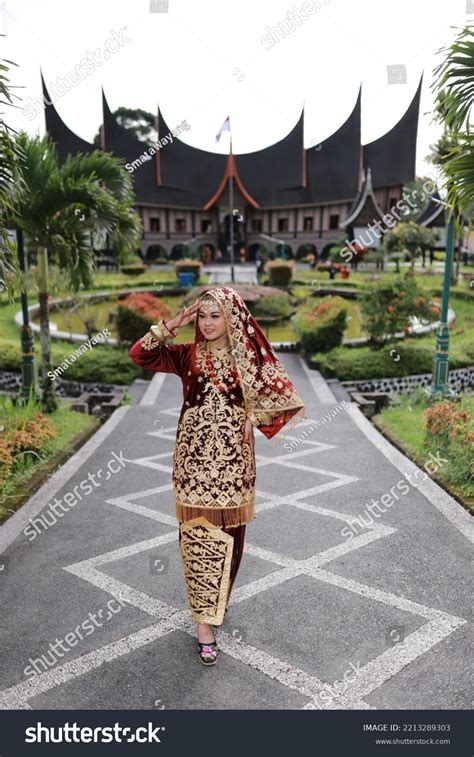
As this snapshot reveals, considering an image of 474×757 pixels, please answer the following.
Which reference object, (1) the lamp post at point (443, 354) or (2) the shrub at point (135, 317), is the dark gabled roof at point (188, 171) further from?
(1) the lamp post at point (443, 354)

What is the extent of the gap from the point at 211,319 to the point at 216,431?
68 cm

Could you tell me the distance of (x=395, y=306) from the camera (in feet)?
41.1

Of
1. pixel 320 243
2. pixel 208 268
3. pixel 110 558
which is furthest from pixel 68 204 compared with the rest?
pixel 320 243

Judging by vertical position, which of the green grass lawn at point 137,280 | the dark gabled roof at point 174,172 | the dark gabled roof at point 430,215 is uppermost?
the dark gabled roof at point 174,172

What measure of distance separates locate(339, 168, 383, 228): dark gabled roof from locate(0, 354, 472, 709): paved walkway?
3148 cm

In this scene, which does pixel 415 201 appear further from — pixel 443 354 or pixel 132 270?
pixel 443 354

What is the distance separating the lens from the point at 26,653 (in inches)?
145

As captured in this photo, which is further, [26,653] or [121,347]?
[121,347]

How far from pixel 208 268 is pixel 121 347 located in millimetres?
24203

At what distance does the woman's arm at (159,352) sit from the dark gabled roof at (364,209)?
113ft

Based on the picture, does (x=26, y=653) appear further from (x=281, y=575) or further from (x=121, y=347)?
(x=121, y=347)

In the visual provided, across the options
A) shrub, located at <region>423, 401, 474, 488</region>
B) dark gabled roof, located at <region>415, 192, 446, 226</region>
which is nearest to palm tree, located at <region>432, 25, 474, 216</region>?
shrub, located at <region>423, 401, 474, 488</region>

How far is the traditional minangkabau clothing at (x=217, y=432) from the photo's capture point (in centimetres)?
361

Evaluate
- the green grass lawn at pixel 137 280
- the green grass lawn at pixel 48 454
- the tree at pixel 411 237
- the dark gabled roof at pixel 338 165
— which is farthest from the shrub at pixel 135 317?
the dark gabled roof at pixel 338 165
